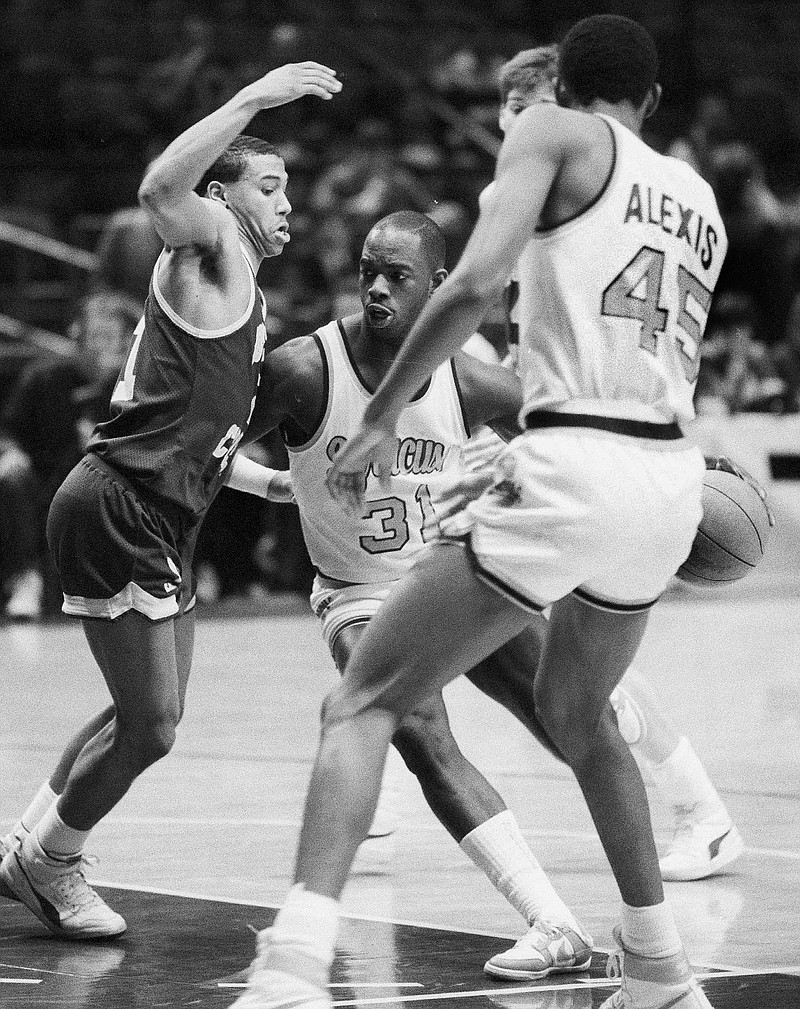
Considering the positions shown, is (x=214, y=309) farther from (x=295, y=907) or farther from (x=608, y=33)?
(x=295, y=907)

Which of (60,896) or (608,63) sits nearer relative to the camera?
(608,63)

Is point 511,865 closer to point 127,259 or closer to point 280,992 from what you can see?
point 280,992

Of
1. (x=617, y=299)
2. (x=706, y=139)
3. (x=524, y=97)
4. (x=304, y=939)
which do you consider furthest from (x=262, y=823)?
(x=706, y=139)

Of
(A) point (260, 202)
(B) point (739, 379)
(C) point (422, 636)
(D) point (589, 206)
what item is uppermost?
(D) point (589, 206)

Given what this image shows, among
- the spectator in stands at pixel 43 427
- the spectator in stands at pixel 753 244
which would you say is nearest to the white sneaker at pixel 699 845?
the spectator in stands at pixel 43 427

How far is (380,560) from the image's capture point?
4.87m

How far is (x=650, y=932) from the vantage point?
371cm

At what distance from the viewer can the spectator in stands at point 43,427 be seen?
37.8 feet

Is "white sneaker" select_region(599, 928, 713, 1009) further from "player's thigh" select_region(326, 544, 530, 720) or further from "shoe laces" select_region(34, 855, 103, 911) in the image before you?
"shoe laces" select_region(34, 855, 103, 911)

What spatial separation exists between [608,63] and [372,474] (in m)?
1.45

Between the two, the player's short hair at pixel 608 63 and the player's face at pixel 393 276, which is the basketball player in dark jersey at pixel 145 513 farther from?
the player's short hair at pixel 608 63

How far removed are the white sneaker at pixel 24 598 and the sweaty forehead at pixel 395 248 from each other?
738 cm

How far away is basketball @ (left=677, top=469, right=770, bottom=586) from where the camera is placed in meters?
4.65

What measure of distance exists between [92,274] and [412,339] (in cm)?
1073
